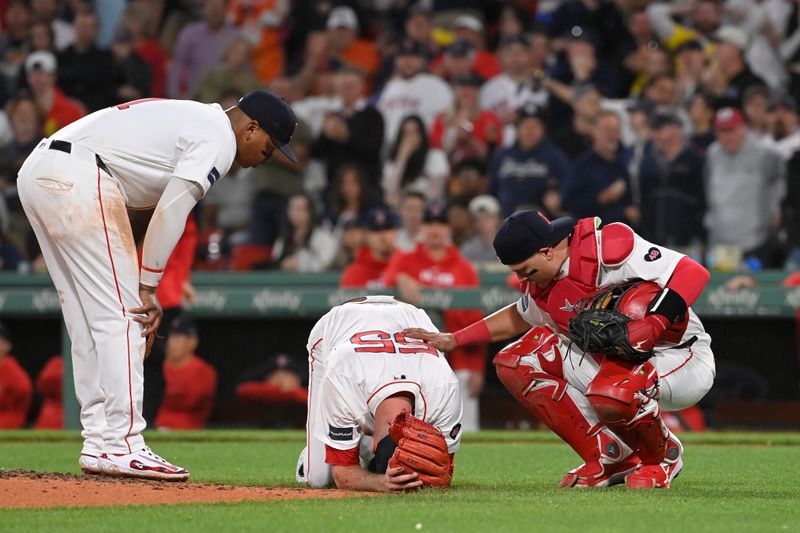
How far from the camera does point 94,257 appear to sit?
5.54m

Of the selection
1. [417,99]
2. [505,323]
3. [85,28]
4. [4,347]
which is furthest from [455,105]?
[505,323]

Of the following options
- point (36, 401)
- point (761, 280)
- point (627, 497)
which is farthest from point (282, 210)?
point (627, 497)

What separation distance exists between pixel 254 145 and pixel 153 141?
443mm

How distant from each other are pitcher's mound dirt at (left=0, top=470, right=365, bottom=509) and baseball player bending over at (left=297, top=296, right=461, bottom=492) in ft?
0.61

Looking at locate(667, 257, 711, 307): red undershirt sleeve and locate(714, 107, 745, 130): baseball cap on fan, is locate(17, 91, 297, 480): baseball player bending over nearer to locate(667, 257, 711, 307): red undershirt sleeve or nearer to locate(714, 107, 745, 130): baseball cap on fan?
locate(667, 257, 711, 307): red undershirt sleeve

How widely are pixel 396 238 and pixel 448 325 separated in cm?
127

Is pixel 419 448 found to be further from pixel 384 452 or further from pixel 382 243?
pixel 382 243

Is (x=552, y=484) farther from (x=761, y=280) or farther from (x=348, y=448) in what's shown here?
(x=761, y=280)

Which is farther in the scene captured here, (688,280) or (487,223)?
(487,223)

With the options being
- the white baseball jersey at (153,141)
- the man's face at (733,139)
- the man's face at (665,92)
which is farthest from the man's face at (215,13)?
the white baseball jersey at (153,141)

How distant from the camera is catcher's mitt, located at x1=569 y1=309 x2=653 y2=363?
538cm

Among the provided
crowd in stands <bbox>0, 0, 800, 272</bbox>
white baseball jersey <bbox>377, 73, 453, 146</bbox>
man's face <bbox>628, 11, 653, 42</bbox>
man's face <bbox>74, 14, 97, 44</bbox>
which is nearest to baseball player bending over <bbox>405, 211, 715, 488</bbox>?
crowd in stands <bbox>0, 0, 800, 272</bbox>

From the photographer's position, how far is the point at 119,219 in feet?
18.5

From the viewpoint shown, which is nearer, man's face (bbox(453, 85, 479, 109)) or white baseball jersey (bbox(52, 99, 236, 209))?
white baseball jersey (bbox(52, 99, 236, 209))
